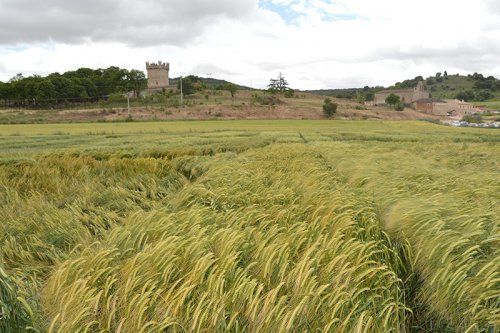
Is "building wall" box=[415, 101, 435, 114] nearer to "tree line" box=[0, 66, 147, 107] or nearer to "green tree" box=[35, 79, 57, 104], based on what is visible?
"tree line" box=[0, 66, 147, 107]

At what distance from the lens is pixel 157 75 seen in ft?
415

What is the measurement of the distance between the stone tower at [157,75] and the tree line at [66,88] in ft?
52.3

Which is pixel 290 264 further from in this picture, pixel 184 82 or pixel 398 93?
pixel 398 93

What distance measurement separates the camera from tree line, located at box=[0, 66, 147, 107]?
91938mm

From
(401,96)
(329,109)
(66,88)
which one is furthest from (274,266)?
(401,96)

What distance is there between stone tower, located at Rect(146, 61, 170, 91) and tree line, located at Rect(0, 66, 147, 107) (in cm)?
1594

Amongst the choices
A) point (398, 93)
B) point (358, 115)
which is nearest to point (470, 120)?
point (358, 115)

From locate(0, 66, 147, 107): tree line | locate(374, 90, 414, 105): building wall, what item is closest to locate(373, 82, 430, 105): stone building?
locate(374, 90, 414, 105): building wall

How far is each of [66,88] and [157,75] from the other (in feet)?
118

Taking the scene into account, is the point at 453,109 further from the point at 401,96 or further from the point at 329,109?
the point at 329,109

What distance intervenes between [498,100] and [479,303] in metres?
194

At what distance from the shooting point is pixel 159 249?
3.80 metres

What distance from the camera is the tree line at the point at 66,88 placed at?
302 ft

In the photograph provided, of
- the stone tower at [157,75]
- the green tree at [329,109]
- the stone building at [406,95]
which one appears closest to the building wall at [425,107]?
the stone building at [406,95]
